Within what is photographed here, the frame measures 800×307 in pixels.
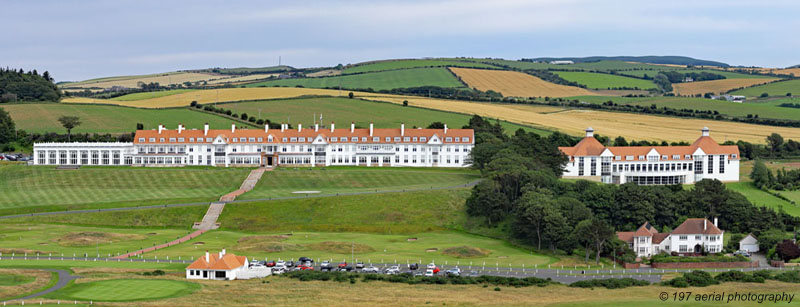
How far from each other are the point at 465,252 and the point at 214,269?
89.7 feet

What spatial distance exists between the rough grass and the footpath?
28900 mm

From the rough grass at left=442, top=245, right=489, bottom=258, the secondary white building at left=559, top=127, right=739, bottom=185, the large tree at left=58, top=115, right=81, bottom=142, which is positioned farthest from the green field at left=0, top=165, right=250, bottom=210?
the secondary white building at left=559, top=127, right=739, bottom=185

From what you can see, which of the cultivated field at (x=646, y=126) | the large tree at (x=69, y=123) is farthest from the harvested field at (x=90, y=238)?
the cultivated field at (x=646, y=126)

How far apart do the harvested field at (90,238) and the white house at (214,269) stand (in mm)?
22777

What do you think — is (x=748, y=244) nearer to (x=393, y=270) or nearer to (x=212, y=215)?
(x=393, y=270)

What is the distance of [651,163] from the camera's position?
5669 inches

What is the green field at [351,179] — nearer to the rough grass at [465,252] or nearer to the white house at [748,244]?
the rough grass at [465,252]

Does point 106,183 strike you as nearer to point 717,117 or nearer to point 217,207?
point 217,207

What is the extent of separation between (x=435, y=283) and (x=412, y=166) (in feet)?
240

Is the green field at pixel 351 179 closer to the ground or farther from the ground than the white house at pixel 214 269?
farther from the ground

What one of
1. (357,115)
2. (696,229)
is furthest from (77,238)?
(357,115)

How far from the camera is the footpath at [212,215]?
101 m

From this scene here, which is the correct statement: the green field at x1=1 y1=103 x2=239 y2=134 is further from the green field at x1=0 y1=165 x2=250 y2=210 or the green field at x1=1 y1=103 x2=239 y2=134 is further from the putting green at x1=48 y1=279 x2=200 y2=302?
the putting green at x1=48 y1=279 x2=200 y2=302

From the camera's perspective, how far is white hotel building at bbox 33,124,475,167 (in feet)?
506
